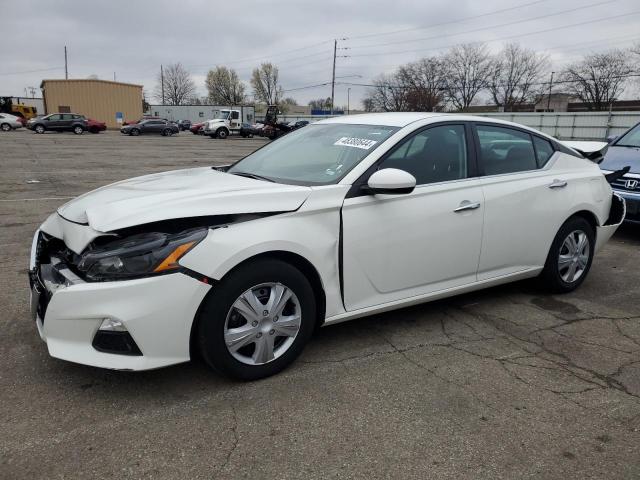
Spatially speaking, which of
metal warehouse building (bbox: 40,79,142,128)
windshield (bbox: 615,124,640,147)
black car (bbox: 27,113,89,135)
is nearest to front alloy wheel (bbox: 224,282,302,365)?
windshield (bbox: 615,124,640,147)

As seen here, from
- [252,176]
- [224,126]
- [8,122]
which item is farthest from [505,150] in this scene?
[8,122]

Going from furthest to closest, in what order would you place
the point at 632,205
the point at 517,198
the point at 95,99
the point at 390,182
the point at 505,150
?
the point at 95,99, the point at 632,205, the point at 505,150, the point at 517,198, the point at 390,182

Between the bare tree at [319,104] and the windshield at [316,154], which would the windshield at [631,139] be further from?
the bare tree at [319,104]

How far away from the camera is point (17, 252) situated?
18.8ft

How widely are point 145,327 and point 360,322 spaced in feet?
6.01

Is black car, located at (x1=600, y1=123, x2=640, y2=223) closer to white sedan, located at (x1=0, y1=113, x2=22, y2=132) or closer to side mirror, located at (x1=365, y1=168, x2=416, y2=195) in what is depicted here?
side mirror, located at (x1=365, y1=168, x2=416, y2=195)

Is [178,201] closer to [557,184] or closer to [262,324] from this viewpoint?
[262,324]

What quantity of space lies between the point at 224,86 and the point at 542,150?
98582mm

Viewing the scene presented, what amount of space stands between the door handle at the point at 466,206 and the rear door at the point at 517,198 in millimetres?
116

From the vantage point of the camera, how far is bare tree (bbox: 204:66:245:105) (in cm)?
9681

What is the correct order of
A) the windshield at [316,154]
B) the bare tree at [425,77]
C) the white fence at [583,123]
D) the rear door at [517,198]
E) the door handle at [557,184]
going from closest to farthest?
1. the windshield at [316,154]
2. the rear door at [517,198]
3. the door handle at [557,184]
4. the white fence at [583,123]
5. the bare tree at [425,77]

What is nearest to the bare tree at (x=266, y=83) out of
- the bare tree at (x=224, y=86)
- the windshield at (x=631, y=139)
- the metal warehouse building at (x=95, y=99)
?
the bare tree at (x=224, y=86)

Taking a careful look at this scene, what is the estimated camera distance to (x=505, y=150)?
4.25m

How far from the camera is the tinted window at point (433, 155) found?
142 inches
